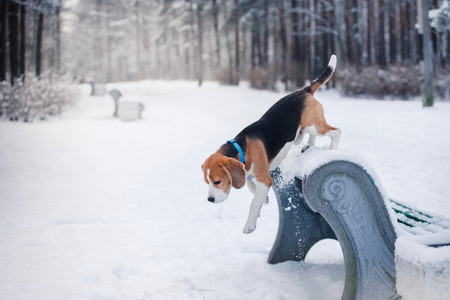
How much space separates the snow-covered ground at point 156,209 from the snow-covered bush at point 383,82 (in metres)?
2.41

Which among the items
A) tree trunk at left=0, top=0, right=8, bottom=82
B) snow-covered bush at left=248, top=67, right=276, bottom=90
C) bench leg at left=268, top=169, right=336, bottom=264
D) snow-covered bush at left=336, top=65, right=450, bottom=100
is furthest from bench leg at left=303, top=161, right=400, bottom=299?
snow-covered bush at left=248, top=67, right=276, bottom=90

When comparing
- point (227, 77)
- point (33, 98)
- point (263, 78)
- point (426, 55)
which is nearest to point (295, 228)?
point (426, 55)

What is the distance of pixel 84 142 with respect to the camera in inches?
320

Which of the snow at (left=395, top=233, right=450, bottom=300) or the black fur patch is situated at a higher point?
the black fur patch

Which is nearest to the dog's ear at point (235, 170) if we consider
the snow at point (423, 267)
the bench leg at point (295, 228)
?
the snow at point (423, 267)

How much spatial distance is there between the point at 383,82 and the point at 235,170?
12.0 meters

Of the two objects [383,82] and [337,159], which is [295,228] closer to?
[337,159]

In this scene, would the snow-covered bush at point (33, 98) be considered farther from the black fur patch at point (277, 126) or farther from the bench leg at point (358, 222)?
the bench leg at point (358, 222)

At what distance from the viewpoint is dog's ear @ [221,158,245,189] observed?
1612mm

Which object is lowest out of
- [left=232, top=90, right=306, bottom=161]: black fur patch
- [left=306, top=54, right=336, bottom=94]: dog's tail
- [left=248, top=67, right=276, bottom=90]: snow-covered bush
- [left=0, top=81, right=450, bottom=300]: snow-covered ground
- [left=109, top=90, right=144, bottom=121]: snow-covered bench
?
[left=0, top=81, right=450, bottom=300]: snow-covered ground

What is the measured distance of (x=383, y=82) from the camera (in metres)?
12.1

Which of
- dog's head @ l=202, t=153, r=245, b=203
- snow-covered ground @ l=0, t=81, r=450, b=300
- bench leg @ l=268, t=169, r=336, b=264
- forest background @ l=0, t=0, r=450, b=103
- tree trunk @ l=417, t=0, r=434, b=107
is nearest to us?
dog's head @ l=202, t=153, r=245, b=203

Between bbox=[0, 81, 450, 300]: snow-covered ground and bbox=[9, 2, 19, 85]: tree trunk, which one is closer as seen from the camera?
bbox=[0, 81, 450, 300]: snow-covered ground

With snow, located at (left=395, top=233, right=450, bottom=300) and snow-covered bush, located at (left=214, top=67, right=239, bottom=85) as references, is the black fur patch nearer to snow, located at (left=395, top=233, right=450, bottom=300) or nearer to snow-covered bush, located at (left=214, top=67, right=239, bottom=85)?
snow, located at (left=395, top=233, right=450, bottom=300)
